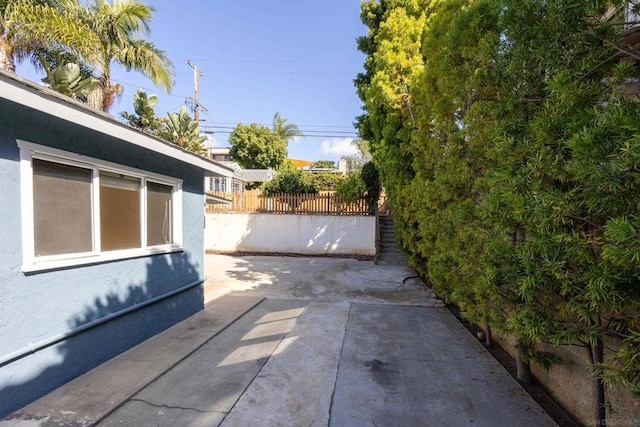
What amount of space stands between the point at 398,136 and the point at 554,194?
564 cm

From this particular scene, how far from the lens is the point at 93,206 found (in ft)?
11.1

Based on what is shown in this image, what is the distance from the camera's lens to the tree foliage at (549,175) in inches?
60.0

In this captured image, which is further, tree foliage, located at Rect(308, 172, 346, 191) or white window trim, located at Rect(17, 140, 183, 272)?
tree foliage, located at Rect(308, 172, 346, 191)

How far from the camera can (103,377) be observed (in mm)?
3174

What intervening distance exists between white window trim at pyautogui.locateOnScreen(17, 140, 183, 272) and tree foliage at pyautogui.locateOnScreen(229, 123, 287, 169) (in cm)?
2104

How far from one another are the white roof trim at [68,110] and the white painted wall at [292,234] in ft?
30.1

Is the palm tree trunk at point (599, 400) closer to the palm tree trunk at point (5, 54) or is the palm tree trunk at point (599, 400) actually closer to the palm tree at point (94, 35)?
the palm tree at point (94, 35)

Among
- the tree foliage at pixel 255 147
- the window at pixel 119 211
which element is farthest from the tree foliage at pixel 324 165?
the window at pixel 119 211

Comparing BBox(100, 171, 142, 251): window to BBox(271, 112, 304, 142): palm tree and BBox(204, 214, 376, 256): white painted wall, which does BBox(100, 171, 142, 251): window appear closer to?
BBox(204, 214, 376, 256): white painted wall

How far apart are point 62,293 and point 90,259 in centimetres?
42

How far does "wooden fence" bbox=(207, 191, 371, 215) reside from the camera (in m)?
12.9

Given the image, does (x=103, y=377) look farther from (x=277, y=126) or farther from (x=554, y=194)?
(x=277, y=126)

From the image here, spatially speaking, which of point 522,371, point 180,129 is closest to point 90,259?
point 522,371

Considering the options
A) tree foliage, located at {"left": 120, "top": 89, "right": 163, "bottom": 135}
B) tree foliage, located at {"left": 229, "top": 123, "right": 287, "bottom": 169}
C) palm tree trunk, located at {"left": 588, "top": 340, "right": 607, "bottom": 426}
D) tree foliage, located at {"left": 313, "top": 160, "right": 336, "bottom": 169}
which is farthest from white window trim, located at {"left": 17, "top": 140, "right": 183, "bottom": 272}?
tree foliage, located at {"left": 313, "top": 160, "right": 336, "bottom": 169}
